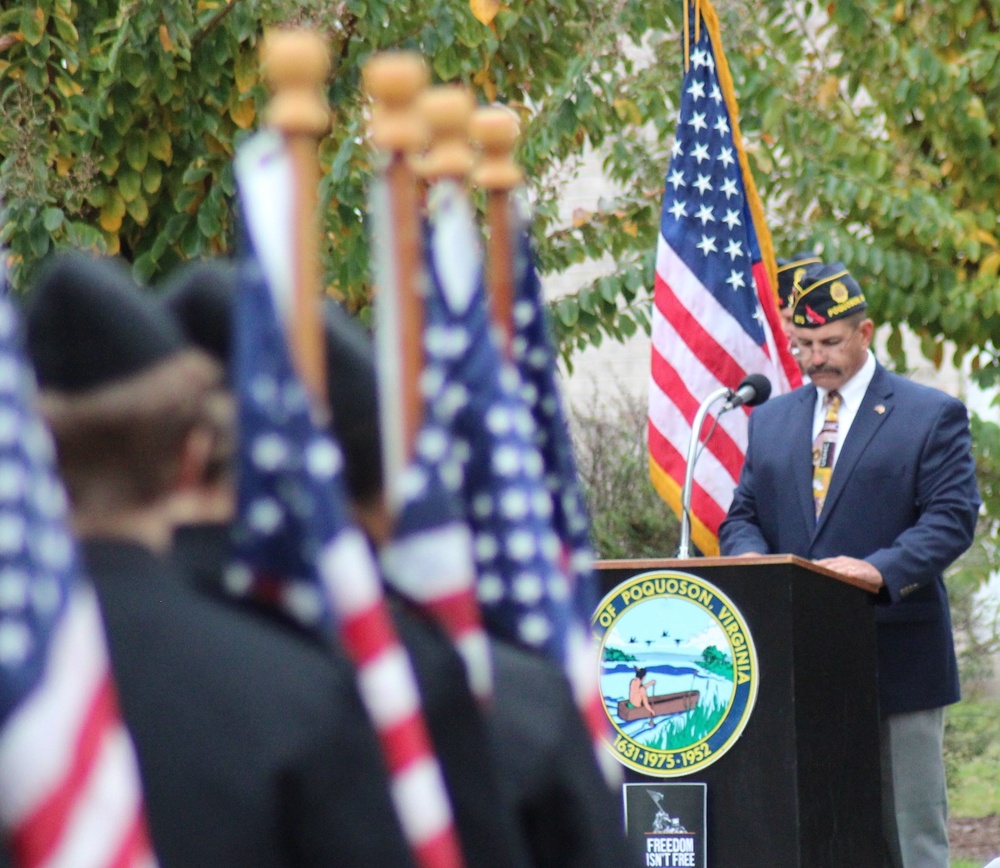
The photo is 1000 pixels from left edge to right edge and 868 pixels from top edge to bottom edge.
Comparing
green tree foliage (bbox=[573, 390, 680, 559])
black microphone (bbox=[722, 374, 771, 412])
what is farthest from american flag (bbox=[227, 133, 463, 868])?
green tree foliage (bbox=[573, 390, 680, 559])

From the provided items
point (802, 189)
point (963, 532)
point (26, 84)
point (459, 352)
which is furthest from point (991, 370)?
point (459, 352)

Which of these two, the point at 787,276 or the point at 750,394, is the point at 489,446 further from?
the point at 787,276

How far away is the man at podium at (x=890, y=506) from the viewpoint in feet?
17.6

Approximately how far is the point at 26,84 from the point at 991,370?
14.9 feet

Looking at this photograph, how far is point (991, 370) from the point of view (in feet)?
27.0

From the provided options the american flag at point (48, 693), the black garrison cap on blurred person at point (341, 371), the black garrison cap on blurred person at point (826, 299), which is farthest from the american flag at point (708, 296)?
the american flag at point (48, 693)

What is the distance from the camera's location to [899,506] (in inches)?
215

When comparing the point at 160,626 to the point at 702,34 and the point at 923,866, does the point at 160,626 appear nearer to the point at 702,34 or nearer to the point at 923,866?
the point at 923,866

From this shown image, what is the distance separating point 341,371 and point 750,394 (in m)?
3.57

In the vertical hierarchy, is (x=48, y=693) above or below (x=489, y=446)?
below

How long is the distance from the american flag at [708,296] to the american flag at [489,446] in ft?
13.6

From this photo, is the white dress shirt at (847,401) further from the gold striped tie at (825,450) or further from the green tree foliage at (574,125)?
the green tree foliage at (574,125)

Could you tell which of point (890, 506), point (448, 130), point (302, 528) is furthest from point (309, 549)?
point (890, 506)

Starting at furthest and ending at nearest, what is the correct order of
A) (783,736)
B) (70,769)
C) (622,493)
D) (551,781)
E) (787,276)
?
(622,493), (787,276), (783,736), (551,781), (70,769)
